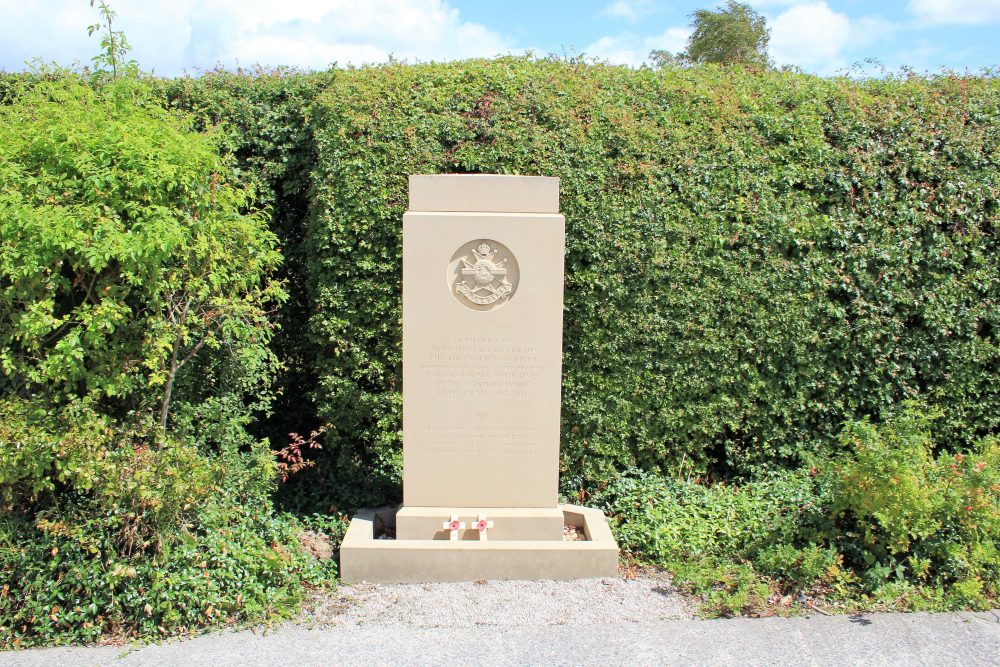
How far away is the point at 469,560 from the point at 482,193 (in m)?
2.19

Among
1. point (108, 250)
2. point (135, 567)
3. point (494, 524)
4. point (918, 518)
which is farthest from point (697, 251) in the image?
point (135, 567)

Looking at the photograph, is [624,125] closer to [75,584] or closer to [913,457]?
[913,457]

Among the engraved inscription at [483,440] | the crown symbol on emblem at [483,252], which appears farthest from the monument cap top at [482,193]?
the engraved inscription at [483,440]

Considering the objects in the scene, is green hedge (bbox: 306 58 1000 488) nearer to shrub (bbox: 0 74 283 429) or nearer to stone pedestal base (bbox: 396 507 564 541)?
stone pedestal base (bbox: 396 507 564 541)

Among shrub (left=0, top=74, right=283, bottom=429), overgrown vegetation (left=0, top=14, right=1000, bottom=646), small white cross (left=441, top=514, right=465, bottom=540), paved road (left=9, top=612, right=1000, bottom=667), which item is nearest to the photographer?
paved road (left=9, top=612, right=1000, bottom=667)

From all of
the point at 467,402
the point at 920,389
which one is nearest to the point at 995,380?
the point at 920,389

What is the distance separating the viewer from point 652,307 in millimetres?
5512

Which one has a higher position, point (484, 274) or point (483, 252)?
point (483, 252)

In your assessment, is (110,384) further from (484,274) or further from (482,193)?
(482,193)

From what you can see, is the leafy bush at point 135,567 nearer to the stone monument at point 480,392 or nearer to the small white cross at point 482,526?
the stone monument at point 480,392

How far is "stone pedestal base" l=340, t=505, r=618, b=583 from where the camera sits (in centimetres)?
447

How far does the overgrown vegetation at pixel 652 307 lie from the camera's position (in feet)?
14.1

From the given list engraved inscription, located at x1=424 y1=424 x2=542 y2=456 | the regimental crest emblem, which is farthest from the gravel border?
the regimental crest emblem

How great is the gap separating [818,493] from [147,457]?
14.4 feet
